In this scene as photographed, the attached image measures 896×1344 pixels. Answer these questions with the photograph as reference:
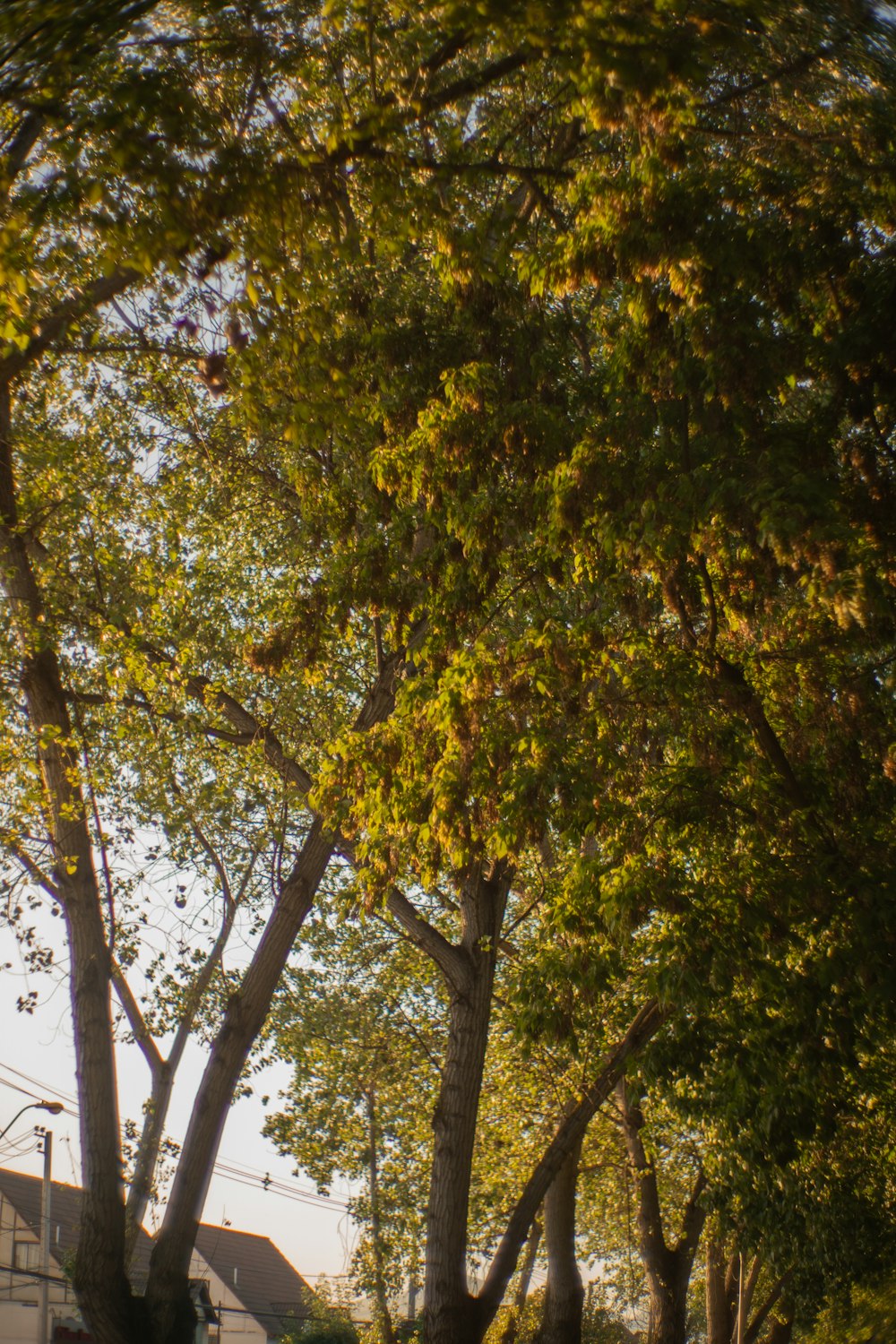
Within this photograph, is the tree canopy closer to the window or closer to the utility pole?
the utility pole


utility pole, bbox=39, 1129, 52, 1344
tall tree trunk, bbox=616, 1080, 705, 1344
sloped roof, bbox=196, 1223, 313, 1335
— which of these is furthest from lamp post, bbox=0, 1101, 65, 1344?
sloped roof, bbox=196, 1223, 313, 1335

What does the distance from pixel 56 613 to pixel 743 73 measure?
7301mm

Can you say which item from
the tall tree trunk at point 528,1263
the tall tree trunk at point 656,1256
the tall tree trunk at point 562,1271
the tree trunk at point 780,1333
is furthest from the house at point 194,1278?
the tall tree trunk at point 562,1271

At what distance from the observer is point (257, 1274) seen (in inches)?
1928

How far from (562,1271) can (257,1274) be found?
134 feet

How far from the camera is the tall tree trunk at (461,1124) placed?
9.22 metres

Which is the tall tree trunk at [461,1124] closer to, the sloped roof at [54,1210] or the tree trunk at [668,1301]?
the tree trunk at [668,1301]

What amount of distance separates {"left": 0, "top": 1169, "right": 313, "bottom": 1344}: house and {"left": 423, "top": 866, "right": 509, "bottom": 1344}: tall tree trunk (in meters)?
21.5

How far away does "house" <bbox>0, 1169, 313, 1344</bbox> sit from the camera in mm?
34500

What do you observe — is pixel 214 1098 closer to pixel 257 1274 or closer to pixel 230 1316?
pixel 230 1316

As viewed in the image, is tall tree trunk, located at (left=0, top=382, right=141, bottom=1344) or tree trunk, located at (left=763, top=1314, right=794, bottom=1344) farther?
tree trunk, located at (left=763, top=1314, right=794, bottom=1344)

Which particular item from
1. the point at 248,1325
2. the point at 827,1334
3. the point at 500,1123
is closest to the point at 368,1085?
the point at 500,1123

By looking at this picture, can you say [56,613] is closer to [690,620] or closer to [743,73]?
[690,620]

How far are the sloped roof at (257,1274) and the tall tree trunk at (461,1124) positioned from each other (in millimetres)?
36724
